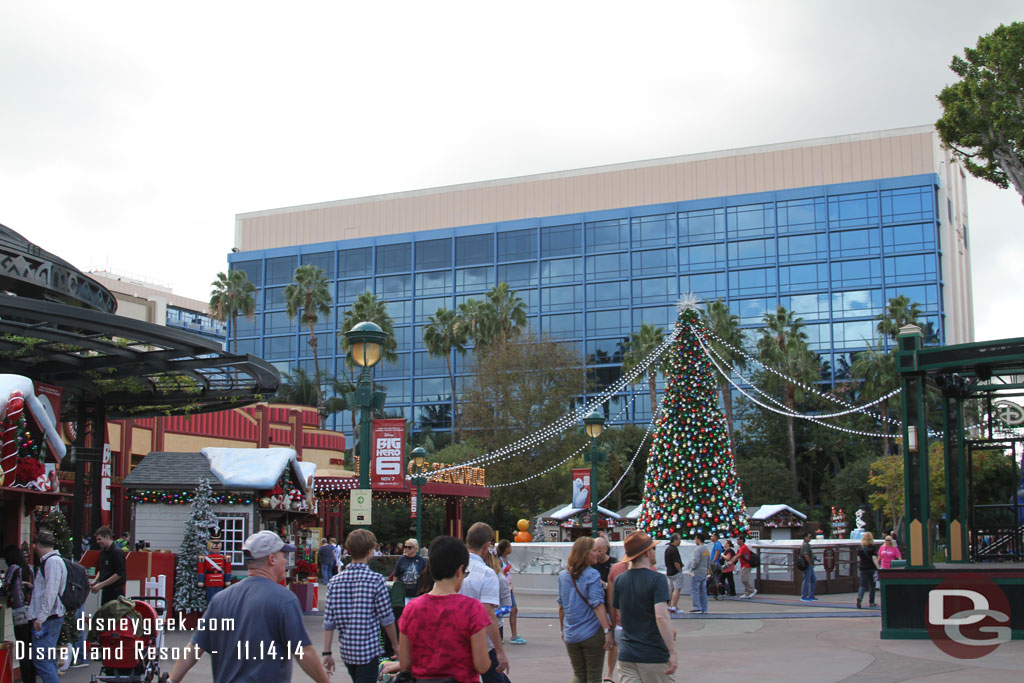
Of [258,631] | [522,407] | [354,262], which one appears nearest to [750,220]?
[522,407]

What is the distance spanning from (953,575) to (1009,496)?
21579 millimetres

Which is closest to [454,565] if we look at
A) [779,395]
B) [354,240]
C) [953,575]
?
[953,575]

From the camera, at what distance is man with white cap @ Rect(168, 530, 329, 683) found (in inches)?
227

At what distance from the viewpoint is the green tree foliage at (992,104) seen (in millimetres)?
26344

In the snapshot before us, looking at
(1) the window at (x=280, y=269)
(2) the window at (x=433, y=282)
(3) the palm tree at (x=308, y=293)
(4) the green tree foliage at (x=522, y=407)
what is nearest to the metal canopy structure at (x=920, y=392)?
(4) the green tree foliage at (x=522, y=407)

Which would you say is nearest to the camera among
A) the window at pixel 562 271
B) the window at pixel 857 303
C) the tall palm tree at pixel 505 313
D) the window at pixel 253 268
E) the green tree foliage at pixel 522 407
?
the green tree foliage at pixel 522 407

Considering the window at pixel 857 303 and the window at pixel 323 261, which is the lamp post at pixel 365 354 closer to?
the window at pixel 857 303

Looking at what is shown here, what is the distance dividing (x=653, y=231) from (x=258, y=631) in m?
79.0

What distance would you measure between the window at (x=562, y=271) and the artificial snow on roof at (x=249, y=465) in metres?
64.5

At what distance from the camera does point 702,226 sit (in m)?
81.6

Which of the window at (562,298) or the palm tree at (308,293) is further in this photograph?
the window at (562,298)

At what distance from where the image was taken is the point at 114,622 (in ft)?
32.9

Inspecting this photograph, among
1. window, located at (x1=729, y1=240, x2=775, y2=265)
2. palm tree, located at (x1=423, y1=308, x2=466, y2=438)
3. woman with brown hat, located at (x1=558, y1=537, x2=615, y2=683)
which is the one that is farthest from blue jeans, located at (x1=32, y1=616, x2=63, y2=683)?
window, located at (x1=729, y1=240, x2=775, y2=265)

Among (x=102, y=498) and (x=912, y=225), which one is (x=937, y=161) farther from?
(x=102, y=498)
